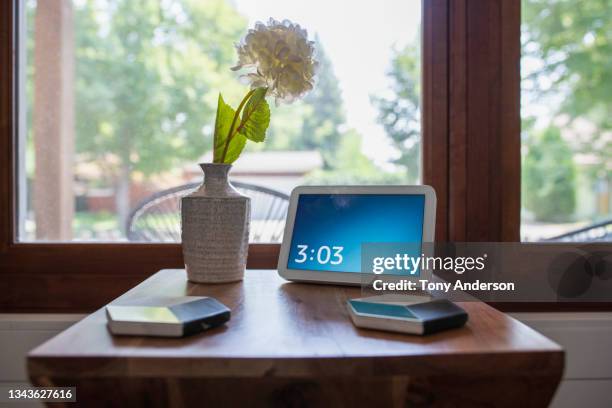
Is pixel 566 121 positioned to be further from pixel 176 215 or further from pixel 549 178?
pixel 176 215

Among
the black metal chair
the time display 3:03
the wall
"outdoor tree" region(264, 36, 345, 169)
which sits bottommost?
the wall

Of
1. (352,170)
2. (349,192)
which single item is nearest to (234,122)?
(349,192)

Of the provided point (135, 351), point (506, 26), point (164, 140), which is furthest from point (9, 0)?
point (506, 26)

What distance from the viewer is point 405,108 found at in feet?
4.33

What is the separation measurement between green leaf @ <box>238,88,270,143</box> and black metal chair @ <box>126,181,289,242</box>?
0.46 metres

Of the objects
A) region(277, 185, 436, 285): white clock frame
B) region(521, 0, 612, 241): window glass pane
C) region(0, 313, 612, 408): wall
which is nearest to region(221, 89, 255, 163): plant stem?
region(277, 185, 436, 285): white clock frame

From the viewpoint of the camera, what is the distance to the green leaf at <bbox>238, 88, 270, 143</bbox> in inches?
35.0

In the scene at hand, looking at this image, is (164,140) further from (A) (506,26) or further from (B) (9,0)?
(A) (506,26)

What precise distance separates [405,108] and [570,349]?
0.74 m

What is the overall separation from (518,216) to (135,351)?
1.02m

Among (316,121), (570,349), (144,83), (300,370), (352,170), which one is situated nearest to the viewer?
(300,370)

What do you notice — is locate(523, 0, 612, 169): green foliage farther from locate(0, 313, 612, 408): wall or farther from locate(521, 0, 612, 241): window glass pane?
locate(0, 313, 612, 408): wall

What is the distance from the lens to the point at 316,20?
1.31m

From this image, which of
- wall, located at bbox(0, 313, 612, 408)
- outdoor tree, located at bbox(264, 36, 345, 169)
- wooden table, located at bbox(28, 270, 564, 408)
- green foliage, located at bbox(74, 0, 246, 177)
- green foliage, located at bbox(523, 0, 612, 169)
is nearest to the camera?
wooden table, located at bbox(28, 270, 564, 408)
